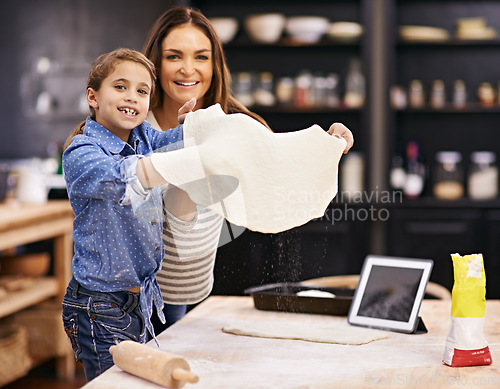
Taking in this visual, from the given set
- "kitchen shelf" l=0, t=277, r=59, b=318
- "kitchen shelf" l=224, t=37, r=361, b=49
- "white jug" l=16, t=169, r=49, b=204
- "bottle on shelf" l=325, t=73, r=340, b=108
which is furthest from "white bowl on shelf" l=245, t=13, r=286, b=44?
"kitchen shelf" l=0, t=277, r=59, b=318

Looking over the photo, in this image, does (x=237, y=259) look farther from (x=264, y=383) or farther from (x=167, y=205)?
(x=264, y=383)

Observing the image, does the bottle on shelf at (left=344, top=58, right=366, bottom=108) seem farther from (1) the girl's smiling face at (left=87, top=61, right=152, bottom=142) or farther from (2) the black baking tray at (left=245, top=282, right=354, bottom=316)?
(1) the girl's smiling face at (left=87, top=61, right=152, bottom=142)

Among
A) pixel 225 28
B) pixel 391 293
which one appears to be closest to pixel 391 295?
pixel 391 293

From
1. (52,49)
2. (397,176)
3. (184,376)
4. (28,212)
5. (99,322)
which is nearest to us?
(184,376)

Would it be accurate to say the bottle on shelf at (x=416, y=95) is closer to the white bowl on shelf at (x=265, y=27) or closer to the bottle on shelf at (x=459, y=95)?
the bottle on shelf at (x=459, y=95)

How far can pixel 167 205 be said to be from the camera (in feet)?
5.06

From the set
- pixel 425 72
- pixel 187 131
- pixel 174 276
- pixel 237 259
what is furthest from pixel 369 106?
pixel 187 131

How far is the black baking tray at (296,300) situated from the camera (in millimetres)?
1721

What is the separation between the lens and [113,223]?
136 cm

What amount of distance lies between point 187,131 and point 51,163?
3336mm

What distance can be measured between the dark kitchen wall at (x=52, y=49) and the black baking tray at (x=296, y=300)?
3.16 meters

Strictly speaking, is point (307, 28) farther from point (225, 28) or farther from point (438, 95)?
point (438, 95)

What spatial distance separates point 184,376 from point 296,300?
69 cm

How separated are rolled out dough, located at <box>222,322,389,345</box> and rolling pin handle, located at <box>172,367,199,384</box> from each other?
39cm
